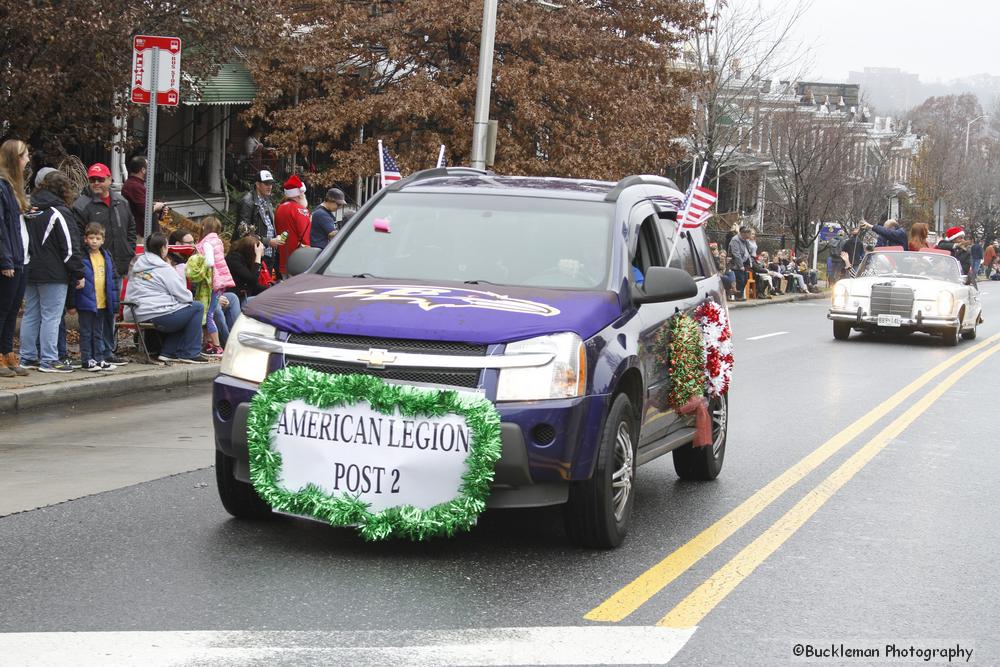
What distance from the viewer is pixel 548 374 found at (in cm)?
632

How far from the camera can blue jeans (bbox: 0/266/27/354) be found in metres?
12.0

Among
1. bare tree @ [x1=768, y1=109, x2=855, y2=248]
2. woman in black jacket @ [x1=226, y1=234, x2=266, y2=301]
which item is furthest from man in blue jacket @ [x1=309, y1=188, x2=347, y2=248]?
bare tree @ [x1=768, y1=109, x2=855, y2=248]

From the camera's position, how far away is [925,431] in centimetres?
1197

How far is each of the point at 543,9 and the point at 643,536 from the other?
2152 centimetres

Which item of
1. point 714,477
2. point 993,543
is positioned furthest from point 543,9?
point 993,543

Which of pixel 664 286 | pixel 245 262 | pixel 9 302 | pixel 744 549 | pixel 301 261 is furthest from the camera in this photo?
pixel 245 262

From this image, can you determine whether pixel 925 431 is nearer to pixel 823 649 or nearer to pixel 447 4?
pixel 823 649

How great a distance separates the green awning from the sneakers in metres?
13.1

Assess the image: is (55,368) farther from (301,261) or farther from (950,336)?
(950,336)

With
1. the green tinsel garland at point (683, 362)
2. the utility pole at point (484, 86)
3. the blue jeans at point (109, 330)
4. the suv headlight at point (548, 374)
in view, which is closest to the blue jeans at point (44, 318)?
the blue jeans at point (109, 330)

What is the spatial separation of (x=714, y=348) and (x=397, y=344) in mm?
2952

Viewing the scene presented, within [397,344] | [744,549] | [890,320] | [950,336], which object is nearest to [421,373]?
[397,344]

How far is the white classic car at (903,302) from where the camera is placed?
21.9m

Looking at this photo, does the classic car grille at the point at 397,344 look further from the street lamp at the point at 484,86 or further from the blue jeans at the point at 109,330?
the street lamp at the point at 484,86
